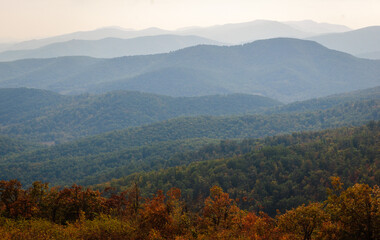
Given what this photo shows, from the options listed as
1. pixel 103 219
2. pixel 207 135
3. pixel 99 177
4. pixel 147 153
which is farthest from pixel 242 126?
pixel 103 219

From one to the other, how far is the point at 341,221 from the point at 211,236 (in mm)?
9887

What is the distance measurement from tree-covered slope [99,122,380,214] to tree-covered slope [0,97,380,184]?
28.8 meters

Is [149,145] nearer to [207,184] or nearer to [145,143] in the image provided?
[145,143]

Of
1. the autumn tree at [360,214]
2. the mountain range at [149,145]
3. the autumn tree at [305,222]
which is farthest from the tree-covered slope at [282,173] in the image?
the autumn tree at [360,214]

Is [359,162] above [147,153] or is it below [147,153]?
above

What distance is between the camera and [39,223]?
2759 centimetres

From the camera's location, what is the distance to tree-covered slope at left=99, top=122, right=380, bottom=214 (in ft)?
208

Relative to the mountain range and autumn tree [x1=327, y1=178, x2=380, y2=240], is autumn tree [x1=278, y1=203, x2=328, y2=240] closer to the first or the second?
autumn tree [x1=327, y1=178, x2=380, y2=240]

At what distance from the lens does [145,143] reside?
529 ft

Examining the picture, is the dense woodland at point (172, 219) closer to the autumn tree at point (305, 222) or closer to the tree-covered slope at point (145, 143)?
the autumn tree at point (305, 222)

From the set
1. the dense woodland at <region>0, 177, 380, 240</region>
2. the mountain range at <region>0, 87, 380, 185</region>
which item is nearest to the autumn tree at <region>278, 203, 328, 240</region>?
the dense woodland at <region>0, 177, 380, 240</region>

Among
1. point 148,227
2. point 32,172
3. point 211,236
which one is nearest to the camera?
point 211,236

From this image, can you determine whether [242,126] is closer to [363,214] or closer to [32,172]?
[32,172]

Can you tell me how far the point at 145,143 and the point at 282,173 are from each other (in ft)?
317
